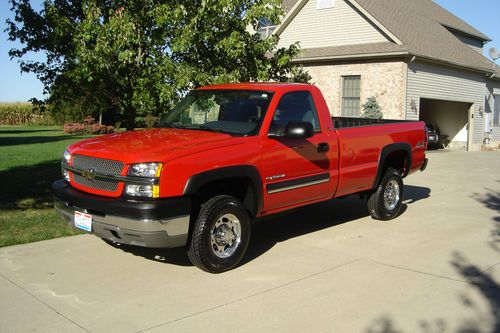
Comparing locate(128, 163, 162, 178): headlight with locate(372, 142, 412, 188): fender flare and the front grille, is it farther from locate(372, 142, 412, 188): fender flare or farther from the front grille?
locate(372, 142, 412, 188): fender flare

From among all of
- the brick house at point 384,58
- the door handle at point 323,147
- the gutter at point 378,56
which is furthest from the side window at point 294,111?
the gutter at point 378,56

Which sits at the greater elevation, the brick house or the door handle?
the brick house

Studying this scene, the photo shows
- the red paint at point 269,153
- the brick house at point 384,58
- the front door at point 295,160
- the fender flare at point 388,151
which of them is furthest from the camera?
the brick house at point 384,58

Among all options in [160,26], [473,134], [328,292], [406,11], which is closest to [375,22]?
[406,11]

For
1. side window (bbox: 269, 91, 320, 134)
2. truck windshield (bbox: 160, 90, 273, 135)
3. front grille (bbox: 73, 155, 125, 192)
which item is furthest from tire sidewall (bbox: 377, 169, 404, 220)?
front grille (bbox: 73, 155, 125, 192)

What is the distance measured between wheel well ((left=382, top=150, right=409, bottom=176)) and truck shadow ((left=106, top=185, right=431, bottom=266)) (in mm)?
880

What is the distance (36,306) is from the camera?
460 cm

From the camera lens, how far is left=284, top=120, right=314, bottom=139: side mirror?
5.72 metres

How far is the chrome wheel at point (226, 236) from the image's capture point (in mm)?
5492

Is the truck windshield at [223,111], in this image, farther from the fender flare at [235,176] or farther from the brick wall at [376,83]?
the brick wall at [376,83]

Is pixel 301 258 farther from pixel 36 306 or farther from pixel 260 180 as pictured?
pixel 36 306

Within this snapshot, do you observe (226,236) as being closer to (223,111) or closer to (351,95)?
(223,111)

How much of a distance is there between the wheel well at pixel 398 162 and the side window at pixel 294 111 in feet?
6.77

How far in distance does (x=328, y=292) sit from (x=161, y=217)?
1735 mm
